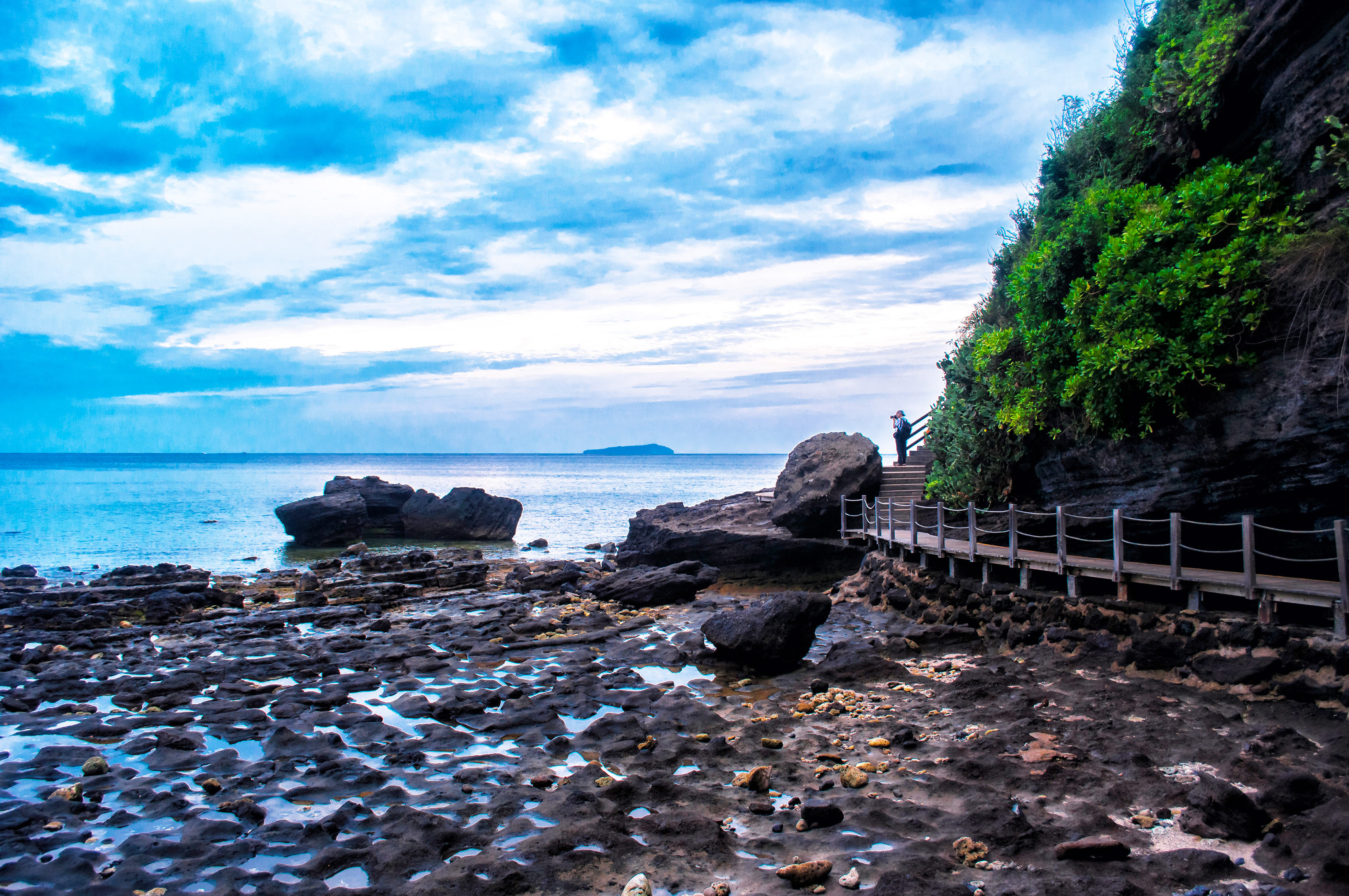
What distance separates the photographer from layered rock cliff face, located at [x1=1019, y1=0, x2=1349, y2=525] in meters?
9.26

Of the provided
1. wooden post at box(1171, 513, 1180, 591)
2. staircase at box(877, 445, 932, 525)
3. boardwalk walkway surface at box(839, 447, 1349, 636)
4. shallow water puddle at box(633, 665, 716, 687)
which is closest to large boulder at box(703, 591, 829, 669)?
shallow water puddle at box(633, 665, 716, 687)

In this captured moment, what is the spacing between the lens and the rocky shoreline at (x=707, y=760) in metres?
6.03

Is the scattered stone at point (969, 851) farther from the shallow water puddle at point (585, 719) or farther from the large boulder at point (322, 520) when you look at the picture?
the large boulder at point (322, 520)

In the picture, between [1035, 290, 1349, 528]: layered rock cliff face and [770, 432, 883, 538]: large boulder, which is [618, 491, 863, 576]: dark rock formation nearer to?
[770, 432, 883, 538]: large boulder

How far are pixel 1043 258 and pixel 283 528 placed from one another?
46689 millimetres

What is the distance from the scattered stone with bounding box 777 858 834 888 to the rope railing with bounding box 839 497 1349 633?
639 cm

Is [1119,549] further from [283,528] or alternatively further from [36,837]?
[283,528]

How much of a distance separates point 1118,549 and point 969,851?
257 inches

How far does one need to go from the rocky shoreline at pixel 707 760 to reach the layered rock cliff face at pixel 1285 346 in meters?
2.16

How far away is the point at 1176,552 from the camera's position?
9.88 m

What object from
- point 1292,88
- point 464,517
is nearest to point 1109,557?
point 1292,88

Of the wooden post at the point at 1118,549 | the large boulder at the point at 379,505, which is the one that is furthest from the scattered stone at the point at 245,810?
the large boulder at the point at 379,505

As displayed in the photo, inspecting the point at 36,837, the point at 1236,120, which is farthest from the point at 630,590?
the point at 1236,120

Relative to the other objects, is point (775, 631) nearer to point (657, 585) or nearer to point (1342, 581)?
point (1342, 581)
